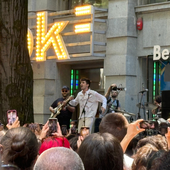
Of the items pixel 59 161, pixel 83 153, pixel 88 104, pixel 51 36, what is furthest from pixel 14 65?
pixel 59 161

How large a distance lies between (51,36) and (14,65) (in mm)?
5392

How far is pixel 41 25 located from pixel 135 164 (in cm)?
1125

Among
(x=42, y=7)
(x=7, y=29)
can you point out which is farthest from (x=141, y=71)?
(x=7, y=29)

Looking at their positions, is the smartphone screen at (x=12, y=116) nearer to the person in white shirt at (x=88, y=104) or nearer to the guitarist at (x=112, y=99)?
the person in white shirt at (x=88, y=104)

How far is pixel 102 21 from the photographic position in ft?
42.3

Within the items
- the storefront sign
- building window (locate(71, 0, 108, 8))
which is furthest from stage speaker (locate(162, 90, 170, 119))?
building window (locate(71, 0, 108, 8))

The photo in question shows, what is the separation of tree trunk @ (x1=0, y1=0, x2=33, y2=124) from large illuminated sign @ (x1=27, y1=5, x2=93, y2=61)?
461 cm

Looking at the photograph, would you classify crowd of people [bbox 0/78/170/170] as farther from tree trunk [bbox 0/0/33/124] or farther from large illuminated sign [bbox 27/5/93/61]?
large illuminated sign [bbox 27/5/93/61]

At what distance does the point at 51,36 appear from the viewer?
1355 centimetres

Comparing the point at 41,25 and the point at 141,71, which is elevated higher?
the point at 41,25

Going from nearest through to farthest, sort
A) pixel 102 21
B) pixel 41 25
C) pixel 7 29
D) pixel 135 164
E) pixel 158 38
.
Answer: pixel 135 164
pixel 7 29
pixel 158 38
pixel 102 21
pixel 41 25

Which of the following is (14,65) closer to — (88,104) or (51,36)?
(88,104)

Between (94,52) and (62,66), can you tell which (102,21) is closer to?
(94,52)

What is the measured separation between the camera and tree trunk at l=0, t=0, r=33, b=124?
26.9 ft
